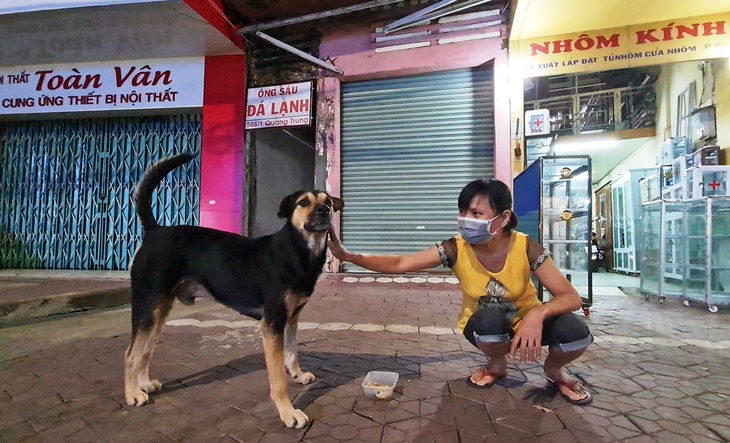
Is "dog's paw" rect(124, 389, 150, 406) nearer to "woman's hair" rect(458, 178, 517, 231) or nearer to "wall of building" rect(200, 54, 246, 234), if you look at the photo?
"woman's hair" rect(458, 178, 517, 231)

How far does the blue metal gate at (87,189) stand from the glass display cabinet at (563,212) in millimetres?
6737

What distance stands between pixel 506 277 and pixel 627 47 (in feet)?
21.3

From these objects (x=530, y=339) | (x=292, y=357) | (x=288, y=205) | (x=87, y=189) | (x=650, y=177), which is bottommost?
(x=292, y=357)

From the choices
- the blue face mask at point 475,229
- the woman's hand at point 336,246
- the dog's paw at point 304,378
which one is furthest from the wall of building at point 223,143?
the blue face mask at point 475,229

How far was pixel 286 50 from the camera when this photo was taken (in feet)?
25.7

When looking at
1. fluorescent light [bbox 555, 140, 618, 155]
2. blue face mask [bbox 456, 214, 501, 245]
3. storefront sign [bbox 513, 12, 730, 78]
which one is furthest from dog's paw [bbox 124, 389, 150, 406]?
fluorescent light [bbox 555, 140, 618, 155]

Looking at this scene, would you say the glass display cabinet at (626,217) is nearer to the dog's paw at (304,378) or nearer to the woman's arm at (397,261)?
the woman's arm at (397,261)

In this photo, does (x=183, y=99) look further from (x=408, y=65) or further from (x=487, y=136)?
(x=487, y=136)

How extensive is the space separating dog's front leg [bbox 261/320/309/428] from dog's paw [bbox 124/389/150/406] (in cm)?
81

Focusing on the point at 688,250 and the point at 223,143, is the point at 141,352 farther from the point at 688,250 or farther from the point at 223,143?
the point at 688,250

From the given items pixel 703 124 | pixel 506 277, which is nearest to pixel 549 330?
pixel 506 277

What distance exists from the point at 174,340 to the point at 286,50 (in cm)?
632

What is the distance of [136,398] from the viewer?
2197mm

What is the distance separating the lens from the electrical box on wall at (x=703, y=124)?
6.56 metres
